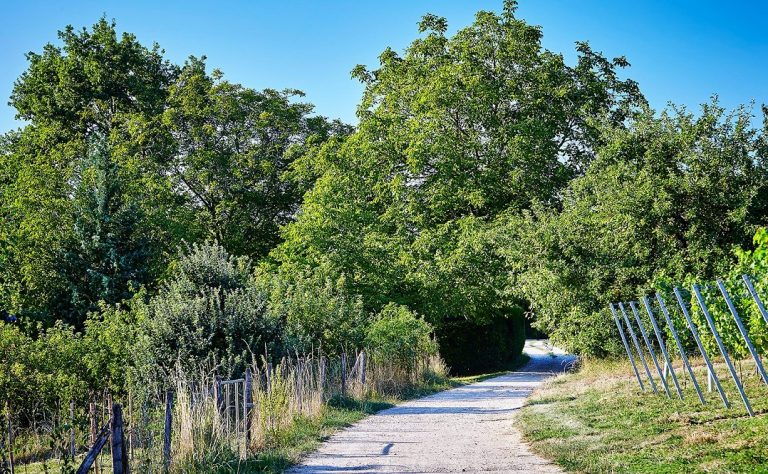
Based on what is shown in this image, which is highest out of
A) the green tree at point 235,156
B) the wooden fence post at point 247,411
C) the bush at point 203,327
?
the green tree at point 235,156

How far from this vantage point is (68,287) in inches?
1142

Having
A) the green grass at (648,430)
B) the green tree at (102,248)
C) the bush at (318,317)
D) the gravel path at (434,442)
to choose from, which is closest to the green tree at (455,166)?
the green tree at (102,248)

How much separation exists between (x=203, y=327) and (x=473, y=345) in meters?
20.5

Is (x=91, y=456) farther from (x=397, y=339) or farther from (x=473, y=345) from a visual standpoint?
(x=473, y=345)

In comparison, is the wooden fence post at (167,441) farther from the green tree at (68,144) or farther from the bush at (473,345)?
the bush at (473,345)

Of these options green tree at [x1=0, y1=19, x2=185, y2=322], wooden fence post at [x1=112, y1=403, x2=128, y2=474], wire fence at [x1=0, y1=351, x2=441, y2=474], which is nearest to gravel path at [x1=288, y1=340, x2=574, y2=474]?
wire fence at [x1=0, y1=351, x2=441, y2=474]

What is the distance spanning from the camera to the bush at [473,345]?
111ft

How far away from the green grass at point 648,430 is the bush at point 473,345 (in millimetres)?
15831

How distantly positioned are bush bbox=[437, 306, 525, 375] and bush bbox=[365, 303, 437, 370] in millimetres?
8218

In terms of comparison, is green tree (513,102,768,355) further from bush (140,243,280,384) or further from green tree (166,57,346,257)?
green tree (166,57,346,257)

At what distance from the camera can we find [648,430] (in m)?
11.2

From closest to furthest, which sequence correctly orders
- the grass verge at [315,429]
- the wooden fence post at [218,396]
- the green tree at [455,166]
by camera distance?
the grass verge at [315,429] → the wooden fence post at [218,396] → the green tree at [455,166]

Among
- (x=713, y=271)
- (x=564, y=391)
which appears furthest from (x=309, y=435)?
(x=713, y=271)

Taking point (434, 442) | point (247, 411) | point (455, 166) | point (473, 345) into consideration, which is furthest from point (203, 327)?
point (473, 345)
